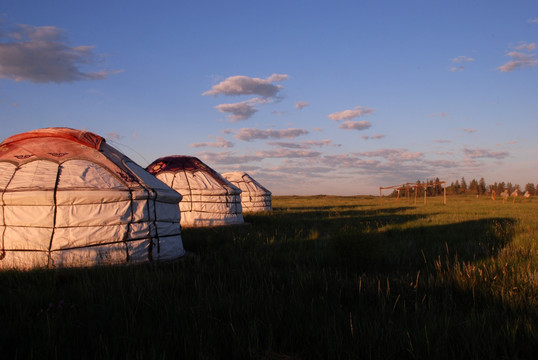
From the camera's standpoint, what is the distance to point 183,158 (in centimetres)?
1154

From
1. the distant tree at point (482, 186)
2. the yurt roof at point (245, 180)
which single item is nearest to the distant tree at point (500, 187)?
the distant tree at point (482, 186)

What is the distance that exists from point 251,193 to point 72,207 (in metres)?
14.7

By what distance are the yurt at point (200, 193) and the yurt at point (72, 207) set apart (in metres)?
4.92

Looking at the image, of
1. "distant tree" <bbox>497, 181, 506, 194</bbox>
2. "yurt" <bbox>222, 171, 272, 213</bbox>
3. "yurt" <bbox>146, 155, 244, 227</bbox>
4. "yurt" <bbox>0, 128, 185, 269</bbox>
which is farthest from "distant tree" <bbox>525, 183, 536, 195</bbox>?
"yurt" <bbox>0, 128, 185, 269</bbox>

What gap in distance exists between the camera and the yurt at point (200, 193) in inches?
415

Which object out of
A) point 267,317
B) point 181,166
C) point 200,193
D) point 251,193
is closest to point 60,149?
point 267,317

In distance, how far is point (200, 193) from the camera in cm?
1051

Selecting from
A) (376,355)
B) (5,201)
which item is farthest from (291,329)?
(5,201)

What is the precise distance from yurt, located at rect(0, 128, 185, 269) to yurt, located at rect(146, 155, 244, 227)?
492 centimetres

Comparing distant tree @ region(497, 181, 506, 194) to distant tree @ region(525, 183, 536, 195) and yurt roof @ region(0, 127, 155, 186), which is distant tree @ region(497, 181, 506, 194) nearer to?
distant tree @ region(525, 183, 536, 195)

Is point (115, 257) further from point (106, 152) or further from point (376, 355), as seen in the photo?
point (376, 355)

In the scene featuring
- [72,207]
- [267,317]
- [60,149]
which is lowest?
[267,317]

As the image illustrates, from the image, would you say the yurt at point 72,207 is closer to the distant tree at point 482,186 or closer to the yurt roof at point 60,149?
the yurt roof at point 60,149

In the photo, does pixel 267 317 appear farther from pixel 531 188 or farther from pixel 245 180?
pixel 531 188
